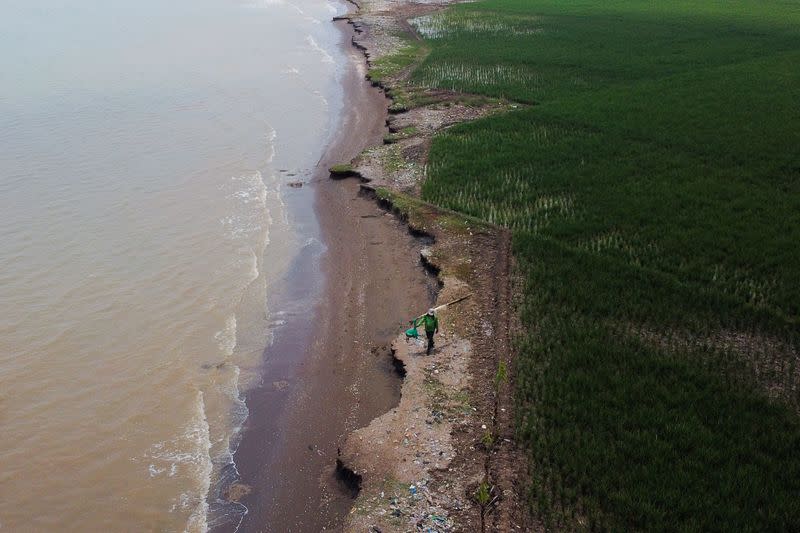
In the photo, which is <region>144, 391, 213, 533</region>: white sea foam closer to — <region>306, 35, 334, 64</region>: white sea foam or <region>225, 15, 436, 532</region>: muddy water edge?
<region>225, 15, 436, 532</region>: muddy water edge

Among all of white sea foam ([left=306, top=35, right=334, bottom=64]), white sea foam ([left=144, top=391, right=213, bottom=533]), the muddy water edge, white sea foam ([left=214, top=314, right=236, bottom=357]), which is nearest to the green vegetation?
white sea foam ([left=306, top=35, right=334, bottom=64])

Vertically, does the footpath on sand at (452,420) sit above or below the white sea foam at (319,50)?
below

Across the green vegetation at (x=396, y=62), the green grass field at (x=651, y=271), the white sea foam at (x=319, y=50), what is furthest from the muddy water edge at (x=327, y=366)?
the white sea foam at (x=319, y=50)

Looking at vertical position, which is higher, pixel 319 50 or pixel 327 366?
pixel 319 50

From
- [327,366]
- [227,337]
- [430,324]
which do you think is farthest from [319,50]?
[430,324]

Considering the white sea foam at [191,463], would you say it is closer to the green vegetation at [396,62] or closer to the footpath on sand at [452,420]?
the footpath on sand at [452,420]

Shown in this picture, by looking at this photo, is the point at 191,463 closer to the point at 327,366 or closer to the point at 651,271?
the point at 327,366

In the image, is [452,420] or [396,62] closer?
[452,420]
